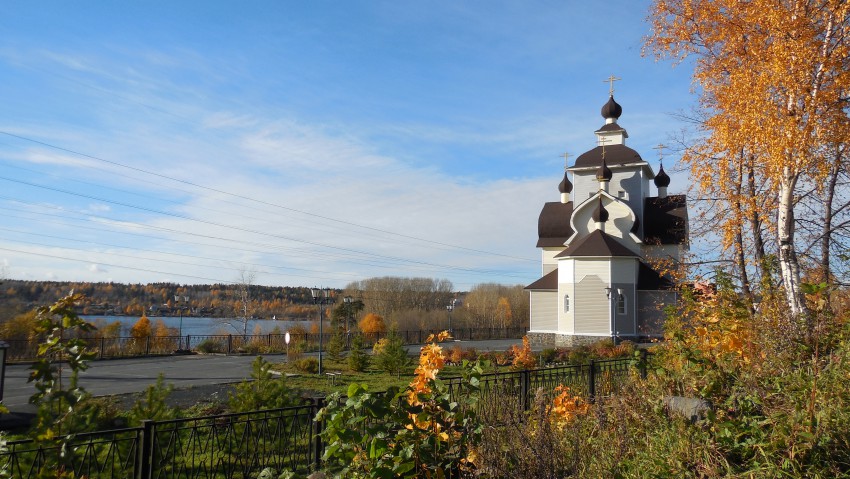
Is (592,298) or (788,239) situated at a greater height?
(788,239)

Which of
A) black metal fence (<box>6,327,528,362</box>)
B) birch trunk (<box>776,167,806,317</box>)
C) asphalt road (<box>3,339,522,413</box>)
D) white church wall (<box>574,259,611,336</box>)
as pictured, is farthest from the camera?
white church wall (<box>574,259,611,336</box>)

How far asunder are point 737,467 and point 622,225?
2607cm

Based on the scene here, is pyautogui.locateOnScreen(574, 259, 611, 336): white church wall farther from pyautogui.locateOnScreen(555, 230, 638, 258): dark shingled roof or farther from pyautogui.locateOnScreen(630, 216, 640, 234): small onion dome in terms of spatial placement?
pyautogui.locateOnScreen(630, 216, 640, 234): small onion dome

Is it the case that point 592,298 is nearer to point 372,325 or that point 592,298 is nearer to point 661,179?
point 661,179

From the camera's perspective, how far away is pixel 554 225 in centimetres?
3106

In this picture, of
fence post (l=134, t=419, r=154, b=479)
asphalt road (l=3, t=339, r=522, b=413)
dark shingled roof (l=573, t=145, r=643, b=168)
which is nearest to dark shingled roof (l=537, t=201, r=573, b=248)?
dark shingled roof (l=573, t=145, r=643, b=168)

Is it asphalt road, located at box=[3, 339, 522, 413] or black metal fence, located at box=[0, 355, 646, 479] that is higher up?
black metal fence, located at box=[0, 355, 646, 479]

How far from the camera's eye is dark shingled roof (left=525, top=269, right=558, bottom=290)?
28.6m

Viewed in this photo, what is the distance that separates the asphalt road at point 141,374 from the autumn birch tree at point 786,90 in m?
11.6

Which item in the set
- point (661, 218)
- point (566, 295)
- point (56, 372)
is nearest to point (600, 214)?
point (566, 295)

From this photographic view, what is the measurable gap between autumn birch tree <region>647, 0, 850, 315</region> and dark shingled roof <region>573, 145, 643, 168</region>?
20.0m

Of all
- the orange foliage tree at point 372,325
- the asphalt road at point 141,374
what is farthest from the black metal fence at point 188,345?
the orange foliage tree at point 372,325

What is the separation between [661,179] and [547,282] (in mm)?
9148

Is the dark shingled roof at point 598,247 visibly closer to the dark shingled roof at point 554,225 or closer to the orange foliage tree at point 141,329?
the dark shingled roof at point 554,225
